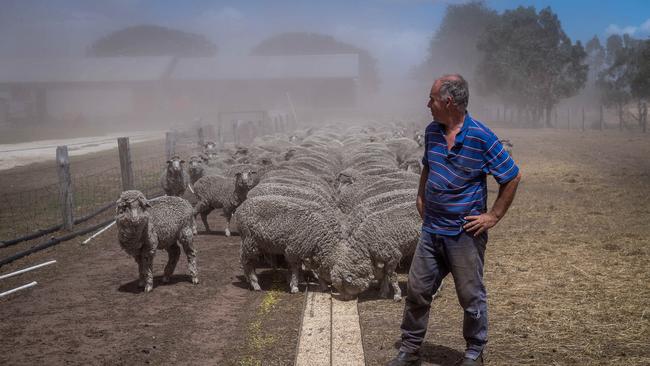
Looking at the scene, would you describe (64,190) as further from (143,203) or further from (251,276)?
(251,276)

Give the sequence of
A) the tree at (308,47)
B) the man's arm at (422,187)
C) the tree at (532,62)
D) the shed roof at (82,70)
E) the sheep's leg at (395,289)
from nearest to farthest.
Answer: the man's arm at (422,187) → the sheep's leg at (395,289) → the tree at (532,62) → the shed roof at (82,70) → the tree at (308,47)

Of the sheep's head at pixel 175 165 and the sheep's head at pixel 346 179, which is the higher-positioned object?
the sheep's head at pixel 175 165

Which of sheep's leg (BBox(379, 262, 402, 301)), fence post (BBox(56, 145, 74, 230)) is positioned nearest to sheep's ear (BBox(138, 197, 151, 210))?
sheep's leg (BBox(379, 262, 402, 301))

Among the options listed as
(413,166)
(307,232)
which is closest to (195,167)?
(413,166)

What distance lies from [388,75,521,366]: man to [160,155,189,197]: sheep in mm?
8699

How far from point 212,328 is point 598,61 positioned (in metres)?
136

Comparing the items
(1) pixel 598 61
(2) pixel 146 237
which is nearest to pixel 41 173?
Answer: (2) pixel 146 237

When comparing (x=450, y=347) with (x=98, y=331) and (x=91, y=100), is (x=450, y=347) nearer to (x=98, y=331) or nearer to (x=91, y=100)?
(x=98, y=331)

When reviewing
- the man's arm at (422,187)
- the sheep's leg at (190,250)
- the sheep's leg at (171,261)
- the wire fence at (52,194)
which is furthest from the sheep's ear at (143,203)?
the wire fence at (52,194)

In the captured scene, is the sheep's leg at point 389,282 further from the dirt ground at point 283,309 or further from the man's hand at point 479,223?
the man's hand at point 479,223

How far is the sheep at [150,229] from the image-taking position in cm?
729

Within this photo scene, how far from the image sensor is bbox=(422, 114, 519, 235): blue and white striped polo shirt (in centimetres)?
468

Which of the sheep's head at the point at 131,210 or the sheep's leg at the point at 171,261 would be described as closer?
the sheep's head at the point at 131,210

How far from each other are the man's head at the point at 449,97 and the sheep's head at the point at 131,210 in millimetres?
4034
